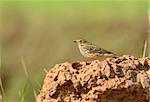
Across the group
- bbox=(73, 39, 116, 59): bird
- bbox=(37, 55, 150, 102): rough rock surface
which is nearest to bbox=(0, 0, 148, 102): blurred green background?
bbox=(73, 39, 116, 59): bird

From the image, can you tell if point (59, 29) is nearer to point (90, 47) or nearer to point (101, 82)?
point (90, 47)

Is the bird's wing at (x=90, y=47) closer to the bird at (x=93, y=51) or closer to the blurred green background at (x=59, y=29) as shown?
the bird at (x=93, y=51)

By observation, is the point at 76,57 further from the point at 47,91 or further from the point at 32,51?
the point at 47,91

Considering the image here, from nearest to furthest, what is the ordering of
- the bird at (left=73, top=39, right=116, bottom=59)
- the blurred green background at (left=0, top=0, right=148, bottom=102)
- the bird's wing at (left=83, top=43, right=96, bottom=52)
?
the bird at (left=73, top=39, right=116, bottom=59), the bird's wing at (left=83, top=43, right=96, bottom=52), the blurred green background at (left=0, top=0, right=148, bottom=102)

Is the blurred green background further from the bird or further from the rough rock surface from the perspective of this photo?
the rough rock surface

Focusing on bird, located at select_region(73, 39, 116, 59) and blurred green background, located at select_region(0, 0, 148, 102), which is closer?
bird, located at select_region(73, 39, 116, 59)

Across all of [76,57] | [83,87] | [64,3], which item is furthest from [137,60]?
[64,3]

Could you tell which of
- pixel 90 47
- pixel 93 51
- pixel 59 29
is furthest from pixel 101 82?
pixel 59 29
